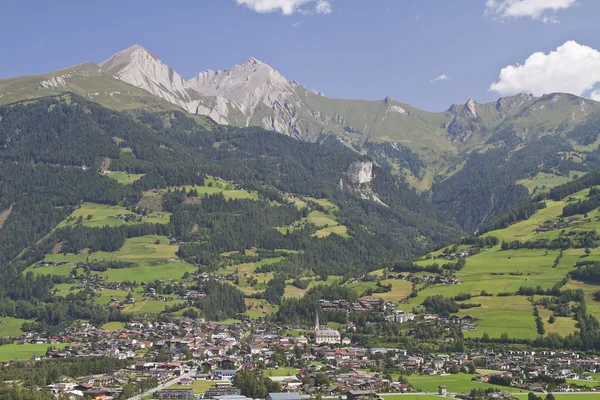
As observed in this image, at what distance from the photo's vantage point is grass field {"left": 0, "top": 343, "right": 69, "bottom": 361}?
14375cm

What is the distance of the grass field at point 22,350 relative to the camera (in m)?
144

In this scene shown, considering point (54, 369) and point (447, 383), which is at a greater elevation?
point (54, 369)

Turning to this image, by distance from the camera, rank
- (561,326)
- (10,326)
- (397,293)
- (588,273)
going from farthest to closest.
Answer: (397,293) < (10,326) < (588,273) < (561,326)

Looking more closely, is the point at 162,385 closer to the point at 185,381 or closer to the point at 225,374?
the point at 185,381

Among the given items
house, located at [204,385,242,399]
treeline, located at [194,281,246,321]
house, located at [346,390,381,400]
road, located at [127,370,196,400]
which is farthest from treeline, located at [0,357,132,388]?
treeline, located at [194,281,246,321]

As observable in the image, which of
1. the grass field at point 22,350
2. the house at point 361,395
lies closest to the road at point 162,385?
the house at point 361,395

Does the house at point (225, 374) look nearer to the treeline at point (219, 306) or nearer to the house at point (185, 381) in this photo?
the house at point (185, 381)

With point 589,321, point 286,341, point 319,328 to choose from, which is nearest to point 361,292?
point 319,328

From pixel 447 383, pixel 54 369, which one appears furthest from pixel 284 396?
pixel 54 369

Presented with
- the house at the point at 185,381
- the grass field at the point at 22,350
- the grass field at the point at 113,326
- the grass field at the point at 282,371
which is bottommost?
the house at the point at 185,381

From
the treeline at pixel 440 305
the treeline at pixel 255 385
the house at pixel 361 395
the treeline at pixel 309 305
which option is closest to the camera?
the house at pixel 361 395

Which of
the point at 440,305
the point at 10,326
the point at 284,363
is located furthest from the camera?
the point at 10,326

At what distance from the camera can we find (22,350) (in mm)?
153250

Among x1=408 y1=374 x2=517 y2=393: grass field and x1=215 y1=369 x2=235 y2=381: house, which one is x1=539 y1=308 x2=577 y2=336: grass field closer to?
x1=408 y1=374 x2=517 y2=393: grass field
